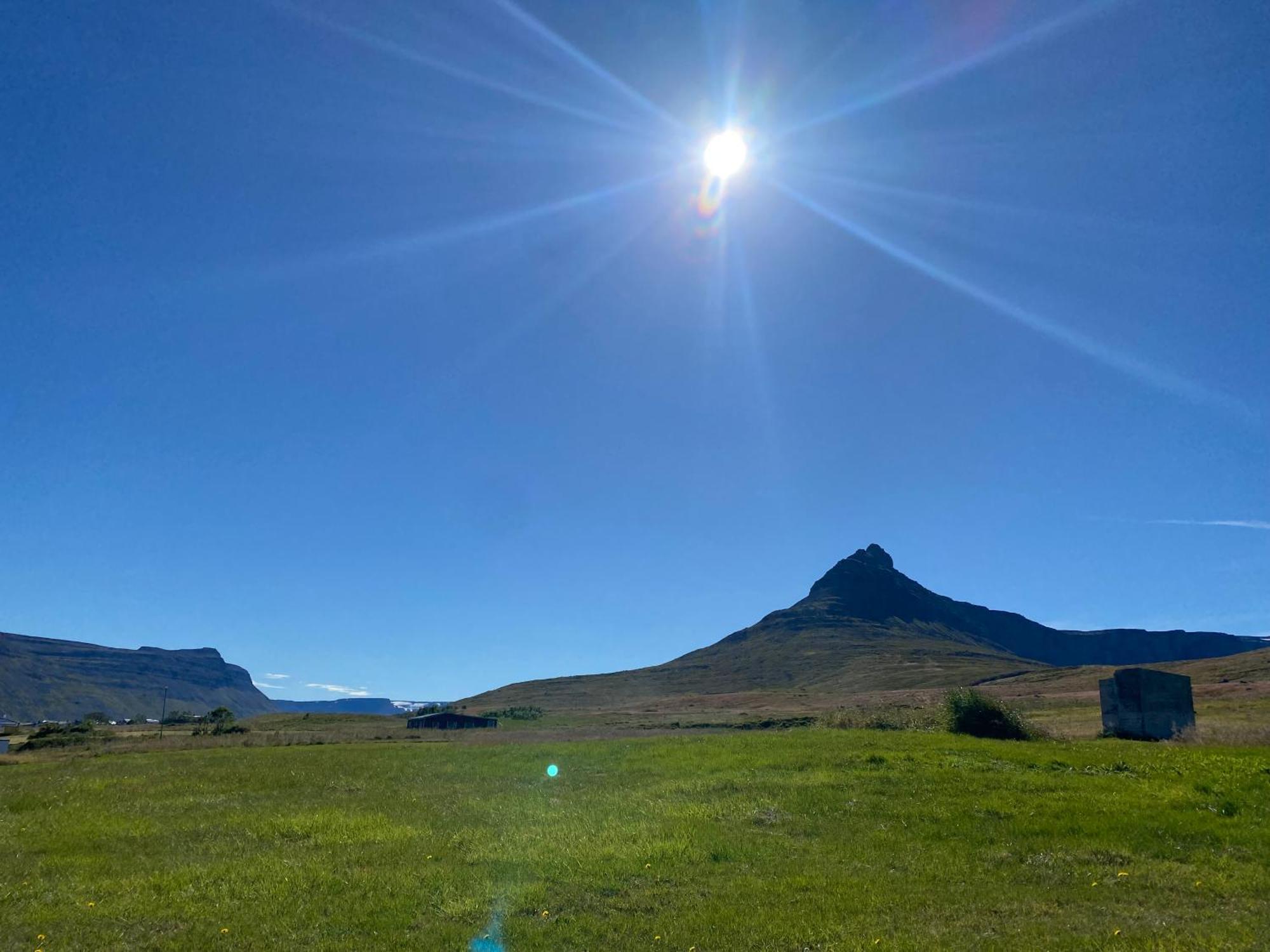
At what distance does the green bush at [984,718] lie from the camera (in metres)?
36.9

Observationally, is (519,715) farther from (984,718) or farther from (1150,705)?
(1150,705)

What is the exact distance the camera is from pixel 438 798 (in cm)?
2508

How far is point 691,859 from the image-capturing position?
15336mm

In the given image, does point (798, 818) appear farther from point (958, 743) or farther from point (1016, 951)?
point (958, 743)

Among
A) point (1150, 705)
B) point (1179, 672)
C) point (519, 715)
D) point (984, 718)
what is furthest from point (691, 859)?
point (519, 715)

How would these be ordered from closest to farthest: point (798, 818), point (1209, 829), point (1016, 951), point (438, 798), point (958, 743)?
point (1016, 951)
point (1209, 829)
point (798, 818)
point (438, 798)
point (958, 743)

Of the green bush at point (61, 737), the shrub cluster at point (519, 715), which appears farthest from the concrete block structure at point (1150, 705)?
the shrub cluster at point (519, 715)

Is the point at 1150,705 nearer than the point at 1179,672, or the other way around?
the point at 1150,705

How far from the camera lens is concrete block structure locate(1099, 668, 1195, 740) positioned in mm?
39625

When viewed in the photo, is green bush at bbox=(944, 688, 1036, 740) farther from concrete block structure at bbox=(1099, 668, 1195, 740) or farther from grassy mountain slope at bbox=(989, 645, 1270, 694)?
grassy mountain slope at bbox=(989, 645, 1270, 694)

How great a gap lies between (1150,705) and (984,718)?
989 centimetres

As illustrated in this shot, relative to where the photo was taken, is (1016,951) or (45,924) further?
(45,924)

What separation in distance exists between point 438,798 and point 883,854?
50.1ft

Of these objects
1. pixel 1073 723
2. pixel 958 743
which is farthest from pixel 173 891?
pixel 1073 723
